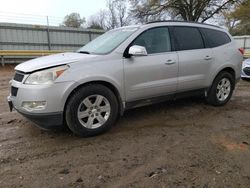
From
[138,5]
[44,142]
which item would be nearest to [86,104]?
[44,142]

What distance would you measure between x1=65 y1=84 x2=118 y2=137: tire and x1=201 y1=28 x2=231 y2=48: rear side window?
2.61 metres

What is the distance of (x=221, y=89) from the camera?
5801 mm

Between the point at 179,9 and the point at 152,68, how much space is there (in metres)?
25.9

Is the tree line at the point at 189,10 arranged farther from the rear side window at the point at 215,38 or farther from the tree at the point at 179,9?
the rear side window at the point at 215,38

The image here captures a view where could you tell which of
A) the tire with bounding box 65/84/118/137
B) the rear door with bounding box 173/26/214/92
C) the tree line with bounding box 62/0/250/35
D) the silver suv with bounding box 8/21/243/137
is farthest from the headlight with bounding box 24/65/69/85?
the tree line with bounding box 62/0/250/35

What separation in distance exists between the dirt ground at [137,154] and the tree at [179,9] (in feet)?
81.9

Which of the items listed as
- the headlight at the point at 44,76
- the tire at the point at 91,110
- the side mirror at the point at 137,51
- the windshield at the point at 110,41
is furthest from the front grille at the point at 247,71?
the headlight at the point at 44,76

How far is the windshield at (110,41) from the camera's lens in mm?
4391

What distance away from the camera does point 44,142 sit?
389 centimetres

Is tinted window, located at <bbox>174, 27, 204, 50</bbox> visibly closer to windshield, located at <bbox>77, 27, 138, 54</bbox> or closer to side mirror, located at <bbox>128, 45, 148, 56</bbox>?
windshield, located at <bbox>77, 27, 138, 54</bbox>

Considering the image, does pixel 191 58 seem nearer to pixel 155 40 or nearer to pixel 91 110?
pixel 155 40

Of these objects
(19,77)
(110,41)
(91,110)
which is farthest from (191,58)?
(19,77)

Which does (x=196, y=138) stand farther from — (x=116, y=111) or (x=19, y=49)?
(x=19, y=49)

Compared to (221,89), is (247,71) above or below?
above
